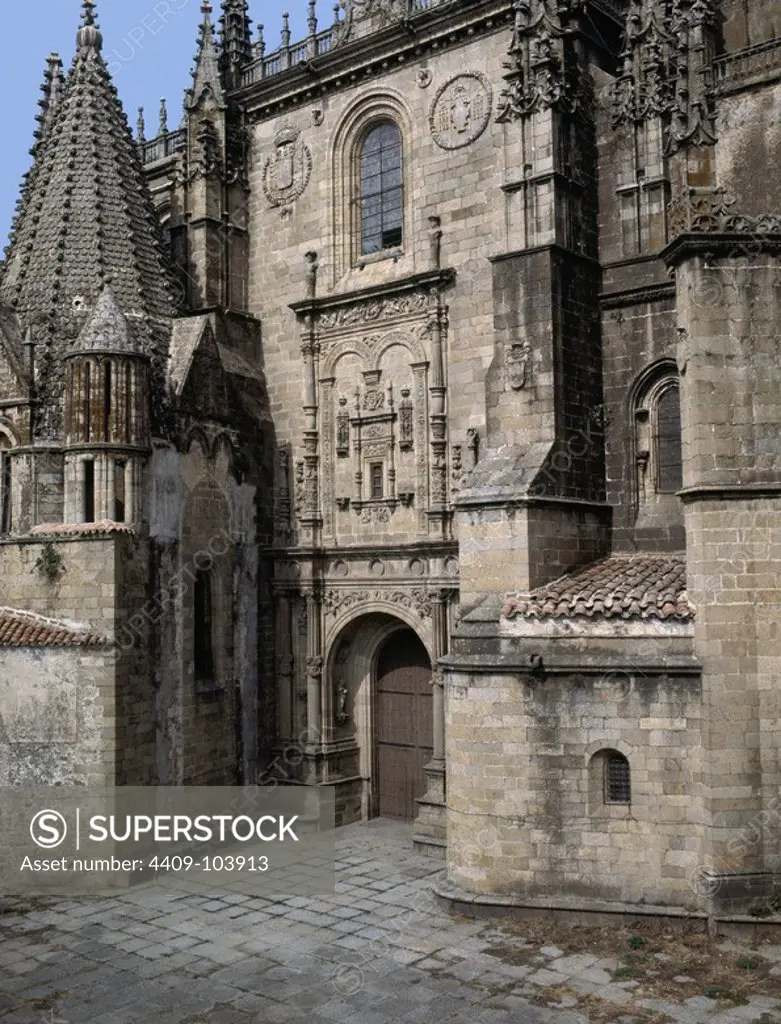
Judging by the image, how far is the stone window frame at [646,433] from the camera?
1752 cm

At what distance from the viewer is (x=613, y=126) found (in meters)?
18.3

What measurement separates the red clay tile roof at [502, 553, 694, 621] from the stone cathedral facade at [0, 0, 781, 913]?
0.08 metres

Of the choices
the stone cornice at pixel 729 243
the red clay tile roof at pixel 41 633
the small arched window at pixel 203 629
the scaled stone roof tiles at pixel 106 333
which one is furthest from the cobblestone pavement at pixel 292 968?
the stone cornice at pixel 729 243

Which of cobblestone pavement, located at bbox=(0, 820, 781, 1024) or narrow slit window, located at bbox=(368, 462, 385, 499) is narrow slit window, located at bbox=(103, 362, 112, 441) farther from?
cobblestone pavement, located at bbox=(0, 820, 781, 1024)

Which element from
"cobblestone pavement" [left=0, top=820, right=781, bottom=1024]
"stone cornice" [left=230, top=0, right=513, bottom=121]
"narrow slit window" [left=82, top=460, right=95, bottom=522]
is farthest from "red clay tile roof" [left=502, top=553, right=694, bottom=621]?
"stone cornice" [left=230, top=0, right=513, bottom=121]

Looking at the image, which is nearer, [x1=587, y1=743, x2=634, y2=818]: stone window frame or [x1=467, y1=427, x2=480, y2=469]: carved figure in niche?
[x1=587, y1=743, x2=634, y2=818]: stone window frame

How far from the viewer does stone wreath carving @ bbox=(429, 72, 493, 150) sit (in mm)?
19422

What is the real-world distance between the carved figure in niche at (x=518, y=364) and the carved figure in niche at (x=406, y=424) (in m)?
3.15

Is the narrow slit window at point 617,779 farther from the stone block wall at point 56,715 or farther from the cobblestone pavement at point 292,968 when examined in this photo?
the stone block wall at point 56,715

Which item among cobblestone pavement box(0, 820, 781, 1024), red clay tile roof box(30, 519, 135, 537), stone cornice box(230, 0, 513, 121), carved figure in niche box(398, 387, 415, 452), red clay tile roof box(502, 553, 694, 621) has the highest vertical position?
stone cornice box(230, 0, 513, 121)

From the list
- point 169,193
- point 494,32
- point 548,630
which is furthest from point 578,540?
point 169,193

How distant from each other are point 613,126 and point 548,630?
29.8 feet

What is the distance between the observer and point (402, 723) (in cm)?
2073

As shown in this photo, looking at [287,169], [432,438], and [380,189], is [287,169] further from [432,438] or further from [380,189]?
[432,438]
